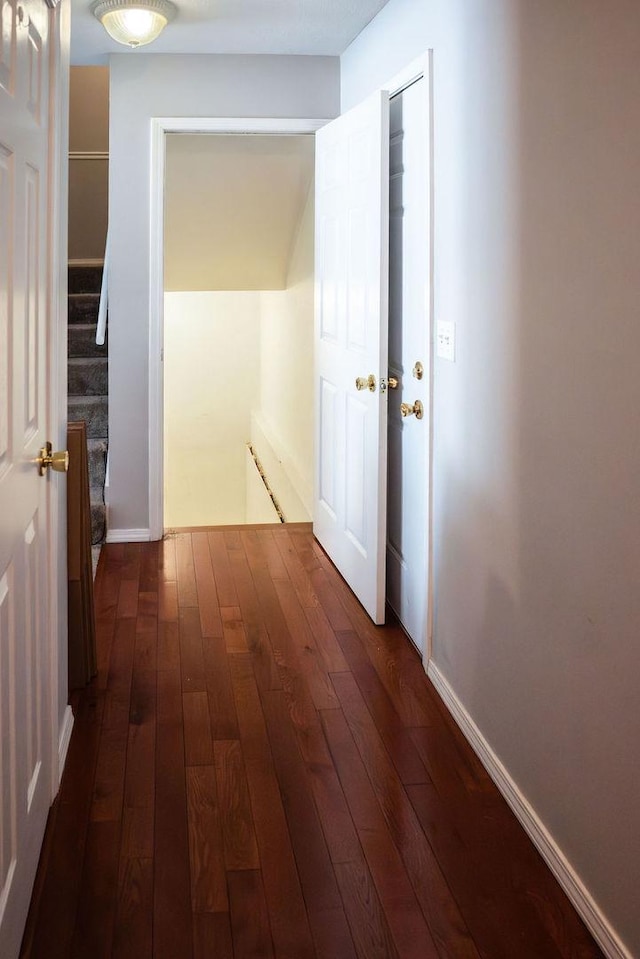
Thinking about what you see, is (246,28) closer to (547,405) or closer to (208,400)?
(547,405)

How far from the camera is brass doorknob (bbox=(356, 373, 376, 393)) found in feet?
12.6

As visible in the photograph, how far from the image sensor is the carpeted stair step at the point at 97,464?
5262 mm

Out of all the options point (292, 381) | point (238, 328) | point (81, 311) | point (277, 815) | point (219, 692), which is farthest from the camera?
point (238, 328)

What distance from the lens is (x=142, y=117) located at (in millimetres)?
4836

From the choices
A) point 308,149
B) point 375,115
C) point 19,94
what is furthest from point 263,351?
point 19,94

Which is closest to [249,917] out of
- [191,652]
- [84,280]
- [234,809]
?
[234,809]

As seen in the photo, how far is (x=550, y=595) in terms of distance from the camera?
91.7 inches

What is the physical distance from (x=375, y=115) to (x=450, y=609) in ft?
6.05

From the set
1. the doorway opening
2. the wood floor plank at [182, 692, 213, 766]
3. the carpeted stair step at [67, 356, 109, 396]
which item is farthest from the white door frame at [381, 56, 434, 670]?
the carpeted stair step at [67, 356, 109, 396]

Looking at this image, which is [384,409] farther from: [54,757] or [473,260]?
[54,757]

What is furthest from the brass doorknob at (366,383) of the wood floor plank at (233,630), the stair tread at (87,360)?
the stair tread at (87,360)

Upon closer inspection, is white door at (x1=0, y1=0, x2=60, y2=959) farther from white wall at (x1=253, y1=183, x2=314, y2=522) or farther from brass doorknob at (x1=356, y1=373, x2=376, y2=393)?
white wall at (x1=253, y1=183, x2=314, y2=522)

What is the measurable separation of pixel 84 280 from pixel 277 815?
5025mm

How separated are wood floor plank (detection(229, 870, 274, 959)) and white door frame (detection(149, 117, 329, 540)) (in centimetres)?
301
